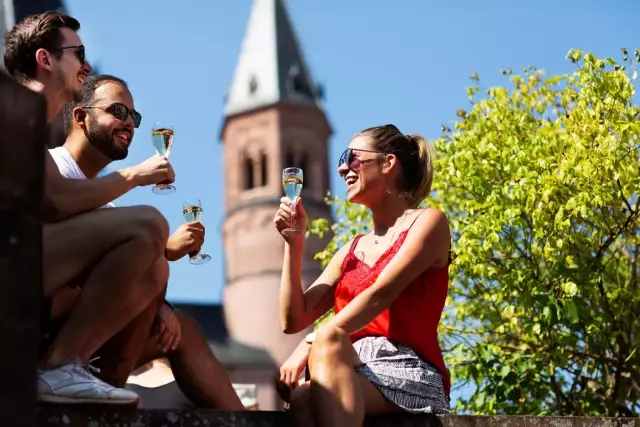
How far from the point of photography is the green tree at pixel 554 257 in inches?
417

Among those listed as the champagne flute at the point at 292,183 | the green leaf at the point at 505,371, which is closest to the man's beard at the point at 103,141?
the champagne flute at the point at 292,183

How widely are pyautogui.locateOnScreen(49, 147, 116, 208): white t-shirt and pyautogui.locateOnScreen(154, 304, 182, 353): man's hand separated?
0.45 m

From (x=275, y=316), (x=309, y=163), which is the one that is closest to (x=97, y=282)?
(x=275, y=316)

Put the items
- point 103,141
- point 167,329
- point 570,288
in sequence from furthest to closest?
point 570,288 < point 103,141 < point 167,329

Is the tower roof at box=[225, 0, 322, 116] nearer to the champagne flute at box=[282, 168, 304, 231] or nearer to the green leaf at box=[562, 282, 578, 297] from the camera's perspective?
the green leaf at box=[562, 282, 578, 297]

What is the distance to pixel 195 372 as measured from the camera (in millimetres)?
4969

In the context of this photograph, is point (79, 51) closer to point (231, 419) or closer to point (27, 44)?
point (27, 44)

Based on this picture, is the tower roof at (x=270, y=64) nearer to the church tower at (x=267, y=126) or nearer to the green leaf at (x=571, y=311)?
the church tower at (x=267, y=126)

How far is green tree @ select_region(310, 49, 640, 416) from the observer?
1059 centimetres

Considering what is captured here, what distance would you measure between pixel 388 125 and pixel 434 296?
0.79m

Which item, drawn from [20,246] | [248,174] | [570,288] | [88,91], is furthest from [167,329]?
[248,174]

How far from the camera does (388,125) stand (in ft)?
17.7

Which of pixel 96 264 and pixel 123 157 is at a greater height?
pixel 123 157

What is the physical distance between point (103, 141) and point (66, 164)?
174 mm
